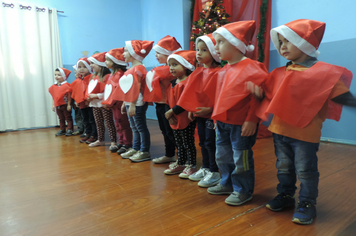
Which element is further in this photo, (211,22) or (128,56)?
(211,22)

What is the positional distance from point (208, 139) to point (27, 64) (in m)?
4.50

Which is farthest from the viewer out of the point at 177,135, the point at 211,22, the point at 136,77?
the point at 211,22

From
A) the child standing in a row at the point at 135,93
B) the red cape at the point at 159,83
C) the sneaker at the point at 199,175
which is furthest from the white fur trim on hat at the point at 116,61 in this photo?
the sneaker at the point at 199,175

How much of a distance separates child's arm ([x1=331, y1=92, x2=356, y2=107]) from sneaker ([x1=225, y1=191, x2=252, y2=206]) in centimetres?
77

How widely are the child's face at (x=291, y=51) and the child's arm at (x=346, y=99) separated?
10.6 inches

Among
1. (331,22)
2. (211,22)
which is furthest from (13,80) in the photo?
(331,22)

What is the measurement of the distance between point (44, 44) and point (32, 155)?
2.88m

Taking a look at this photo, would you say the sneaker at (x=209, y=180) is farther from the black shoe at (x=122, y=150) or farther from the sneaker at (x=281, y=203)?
the black shoe at (x=122, y=150)

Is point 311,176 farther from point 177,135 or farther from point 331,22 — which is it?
point 331,22

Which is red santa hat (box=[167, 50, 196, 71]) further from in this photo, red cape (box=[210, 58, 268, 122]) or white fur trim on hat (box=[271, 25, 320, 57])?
white fur trim on hat (box=[271, 25, 320, 57])

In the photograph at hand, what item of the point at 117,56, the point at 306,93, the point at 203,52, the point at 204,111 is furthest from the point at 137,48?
the point at 306,93

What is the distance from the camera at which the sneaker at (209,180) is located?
6.33 feet

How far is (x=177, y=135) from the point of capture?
225 cm

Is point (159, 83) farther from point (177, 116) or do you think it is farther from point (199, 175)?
point (199, 175)
